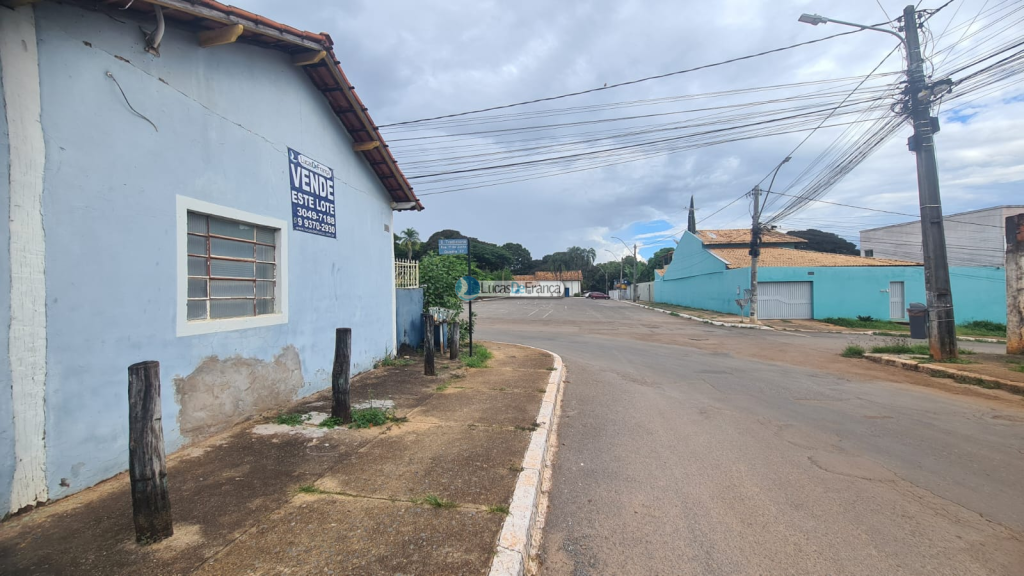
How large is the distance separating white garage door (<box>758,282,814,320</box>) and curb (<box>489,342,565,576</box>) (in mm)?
Answer: 24264

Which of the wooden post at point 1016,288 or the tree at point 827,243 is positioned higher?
the tree at point 827,243

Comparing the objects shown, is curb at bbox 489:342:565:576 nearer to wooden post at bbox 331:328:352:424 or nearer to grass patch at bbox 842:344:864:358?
wooden post at bbox 331:328:352:424

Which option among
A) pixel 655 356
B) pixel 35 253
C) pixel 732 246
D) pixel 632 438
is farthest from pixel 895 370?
pixel 732 246

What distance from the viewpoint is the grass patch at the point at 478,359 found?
9.20 metres

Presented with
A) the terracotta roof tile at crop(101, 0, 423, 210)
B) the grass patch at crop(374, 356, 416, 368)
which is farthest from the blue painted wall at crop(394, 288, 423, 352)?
the terracotta roof tile at crop(101, 0, 423, 210)

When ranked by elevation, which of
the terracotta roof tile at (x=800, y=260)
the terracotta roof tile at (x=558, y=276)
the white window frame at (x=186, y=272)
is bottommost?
the white window frame at (x=186, y=272)

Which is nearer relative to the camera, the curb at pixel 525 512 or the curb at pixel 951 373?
the curb at pixel 525 512

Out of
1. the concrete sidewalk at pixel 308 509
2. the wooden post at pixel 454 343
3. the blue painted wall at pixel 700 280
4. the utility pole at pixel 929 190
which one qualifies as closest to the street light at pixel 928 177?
the utility pole at pixel 929 190

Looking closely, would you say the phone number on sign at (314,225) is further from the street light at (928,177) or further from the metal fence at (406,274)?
the street light at (928,177)

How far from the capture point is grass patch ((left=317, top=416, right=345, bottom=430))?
500 cm

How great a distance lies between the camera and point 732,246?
36844mm

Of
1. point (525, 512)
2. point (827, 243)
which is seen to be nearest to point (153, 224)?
point (525, 512)

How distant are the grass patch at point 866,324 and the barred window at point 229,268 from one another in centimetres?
2441

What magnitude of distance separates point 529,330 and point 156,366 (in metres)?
16.4
